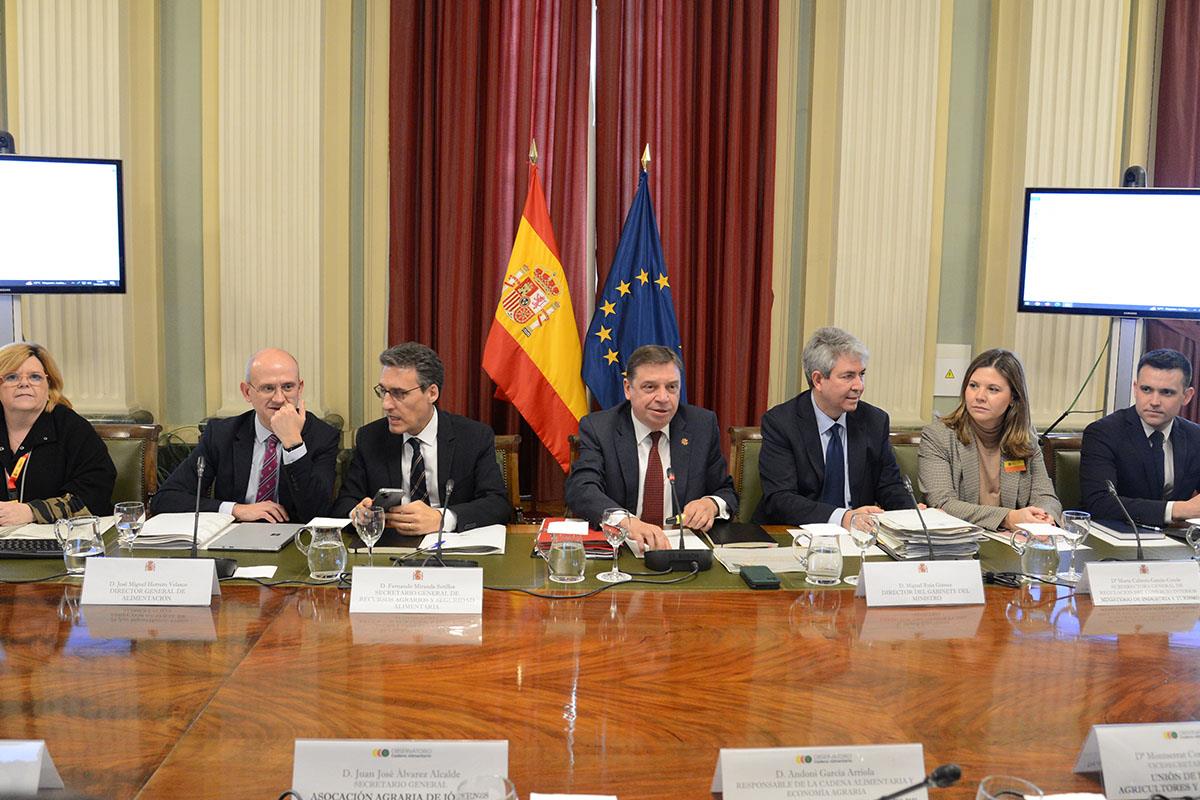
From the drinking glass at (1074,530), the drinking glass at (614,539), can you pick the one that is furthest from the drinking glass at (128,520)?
the drinking glass at (1074,530)

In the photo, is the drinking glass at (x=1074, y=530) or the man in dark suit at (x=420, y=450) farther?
the man in dark suit at (x=420, y=450)

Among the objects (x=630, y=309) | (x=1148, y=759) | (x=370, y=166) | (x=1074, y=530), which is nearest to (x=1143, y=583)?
(x=1074, y=530)

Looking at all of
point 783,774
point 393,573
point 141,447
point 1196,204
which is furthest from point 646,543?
point 1196,204

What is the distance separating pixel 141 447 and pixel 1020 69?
13.5ft

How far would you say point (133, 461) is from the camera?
3529 millimetres

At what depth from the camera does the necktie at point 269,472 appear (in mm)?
3340

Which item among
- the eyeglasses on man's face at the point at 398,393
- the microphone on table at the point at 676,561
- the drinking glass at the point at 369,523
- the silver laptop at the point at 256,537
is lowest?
the silver laptop at the point at 256,537

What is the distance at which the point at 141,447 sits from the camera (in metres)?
3.54

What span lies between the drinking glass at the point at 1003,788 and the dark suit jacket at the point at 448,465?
2195 mm

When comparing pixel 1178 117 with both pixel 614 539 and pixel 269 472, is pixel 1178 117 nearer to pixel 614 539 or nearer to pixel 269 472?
pixel 614 539

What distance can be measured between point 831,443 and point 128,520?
2.25m

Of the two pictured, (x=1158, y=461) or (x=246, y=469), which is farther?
(x=1158, y=461)

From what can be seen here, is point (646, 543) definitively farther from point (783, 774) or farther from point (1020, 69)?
point (1020, 69)

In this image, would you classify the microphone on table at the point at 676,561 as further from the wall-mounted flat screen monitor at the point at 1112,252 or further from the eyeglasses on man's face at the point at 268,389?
the wall-mounted flat screen monitor at the point at 1112,252
